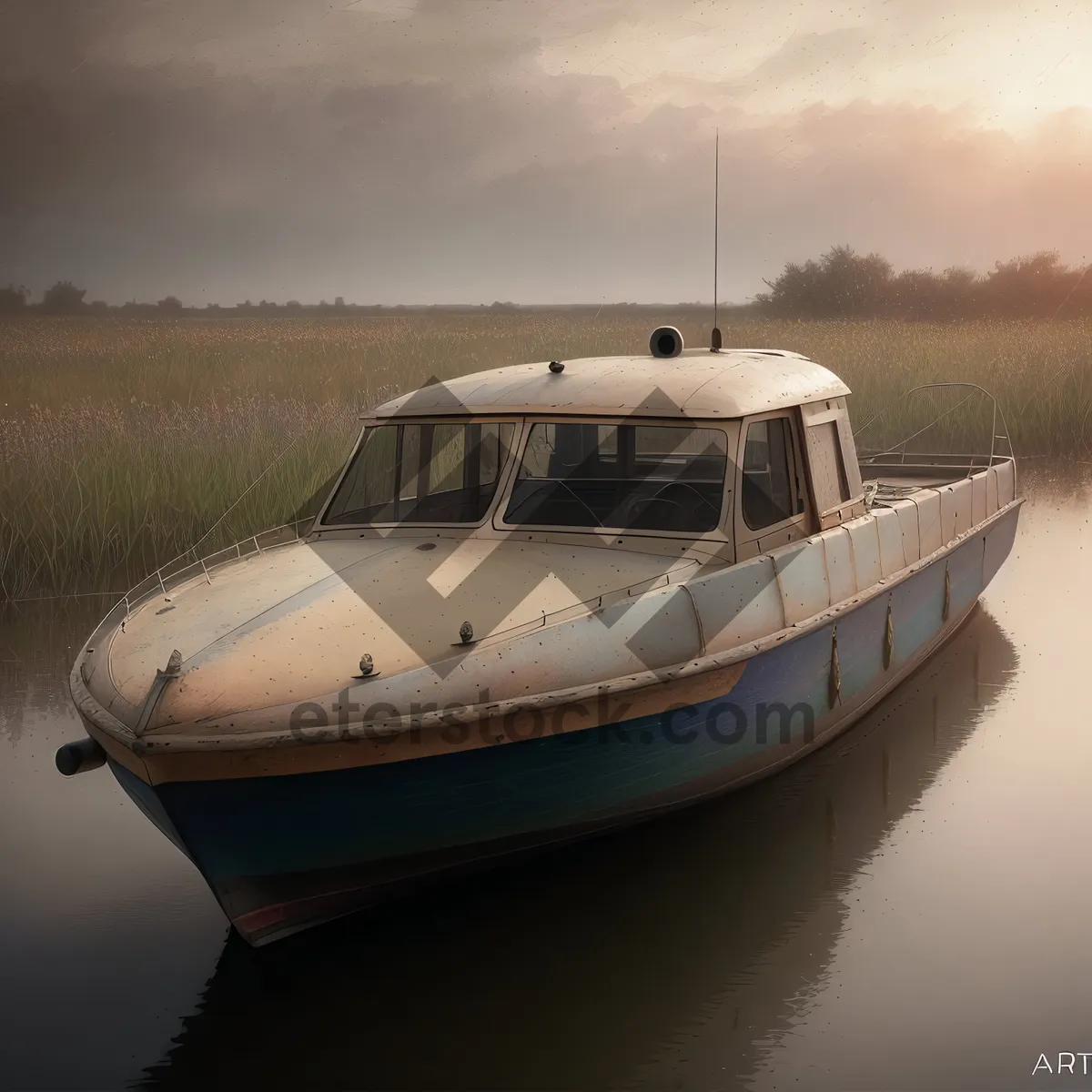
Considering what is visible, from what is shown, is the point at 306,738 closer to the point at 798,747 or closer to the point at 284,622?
the point at 284,622

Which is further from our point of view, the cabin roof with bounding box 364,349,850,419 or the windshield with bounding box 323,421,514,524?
the windshield with bounding box 323,421,514,524

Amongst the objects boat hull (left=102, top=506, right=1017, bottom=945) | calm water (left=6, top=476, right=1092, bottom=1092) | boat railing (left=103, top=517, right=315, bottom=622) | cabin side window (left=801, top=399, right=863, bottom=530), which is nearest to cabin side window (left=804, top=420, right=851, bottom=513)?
cabin side window (left=801, top=399, right=863, bottom=530)

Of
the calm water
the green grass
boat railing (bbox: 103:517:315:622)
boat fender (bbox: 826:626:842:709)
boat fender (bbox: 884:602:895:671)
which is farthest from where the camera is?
the green grass

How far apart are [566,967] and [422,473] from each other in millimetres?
2596

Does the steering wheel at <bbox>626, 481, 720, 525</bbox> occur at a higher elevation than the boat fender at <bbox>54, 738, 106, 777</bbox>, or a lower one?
higher

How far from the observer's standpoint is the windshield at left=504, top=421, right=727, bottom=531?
5.54 m

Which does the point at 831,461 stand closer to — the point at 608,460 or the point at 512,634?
the point at 608,460

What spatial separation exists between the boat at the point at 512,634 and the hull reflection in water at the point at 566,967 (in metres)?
0.26

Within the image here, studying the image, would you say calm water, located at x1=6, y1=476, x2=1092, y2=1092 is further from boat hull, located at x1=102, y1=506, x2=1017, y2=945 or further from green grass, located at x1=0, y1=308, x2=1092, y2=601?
green grass, located at x1=0, y1=308, x2=1092, y2=601

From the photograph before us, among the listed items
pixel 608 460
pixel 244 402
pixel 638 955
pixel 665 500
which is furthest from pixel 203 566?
pixel 244 402

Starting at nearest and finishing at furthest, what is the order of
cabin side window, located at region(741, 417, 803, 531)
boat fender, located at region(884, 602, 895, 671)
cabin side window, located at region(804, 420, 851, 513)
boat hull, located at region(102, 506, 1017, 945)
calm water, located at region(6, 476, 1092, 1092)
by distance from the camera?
calm water, located at region(6, 476, 1092, 1092) → boat hull, located at region(102, 506, 1017, 945) → cabin side window, located at region(741, 417, 803, 531) → cabin side window, located at region(804, 420, 851, 513) → boat fender, located at region(884, 602, 895, 671)

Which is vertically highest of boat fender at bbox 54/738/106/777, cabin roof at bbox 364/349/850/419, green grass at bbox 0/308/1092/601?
cabin roof at bbox 364/349/850/419

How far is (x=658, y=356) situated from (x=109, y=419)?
7529 millimetres

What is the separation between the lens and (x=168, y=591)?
17.6 feet
